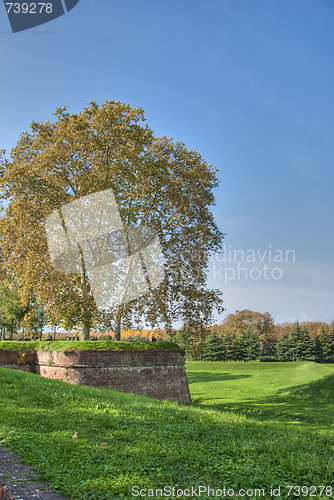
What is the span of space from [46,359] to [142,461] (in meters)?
Result: 15.0

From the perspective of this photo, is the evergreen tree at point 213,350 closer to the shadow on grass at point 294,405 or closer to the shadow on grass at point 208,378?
the shadow on grass at point 208,378

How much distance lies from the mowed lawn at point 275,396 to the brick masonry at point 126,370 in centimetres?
178

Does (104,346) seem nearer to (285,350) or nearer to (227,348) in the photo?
(227,348)

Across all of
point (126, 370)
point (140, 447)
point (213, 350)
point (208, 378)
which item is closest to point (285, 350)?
point (213, 350)

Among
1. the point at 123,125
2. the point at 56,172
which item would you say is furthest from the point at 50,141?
the point at 123,125

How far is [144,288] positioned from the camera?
18641mm

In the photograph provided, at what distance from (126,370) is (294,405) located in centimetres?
958

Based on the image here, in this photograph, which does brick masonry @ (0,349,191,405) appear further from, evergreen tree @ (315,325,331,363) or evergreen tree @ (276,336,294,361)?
evergreen tree @ (315,325,331,363)

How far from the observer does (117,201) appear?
18.4 metres

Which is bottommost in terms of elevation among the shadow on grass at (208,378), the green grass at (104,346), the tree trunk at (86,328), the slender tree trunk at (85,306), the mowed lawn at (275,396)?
the shadow on grass at (208,378)

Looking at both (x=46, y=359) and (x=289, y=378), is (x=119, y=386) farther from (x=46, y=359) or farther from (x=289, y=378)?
(x=289, y=378)

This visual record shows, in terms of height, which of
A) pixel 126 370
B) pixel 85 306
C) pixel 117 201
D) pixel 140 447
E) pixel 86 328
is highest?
pixel 117 201

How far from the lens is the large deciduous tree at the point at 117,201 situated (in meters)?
17.8

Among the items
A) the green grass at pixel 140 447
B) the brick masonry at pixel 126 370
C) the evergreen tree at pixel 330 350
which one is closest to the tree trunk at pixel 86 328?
the brick masonry at pixel 126 370
